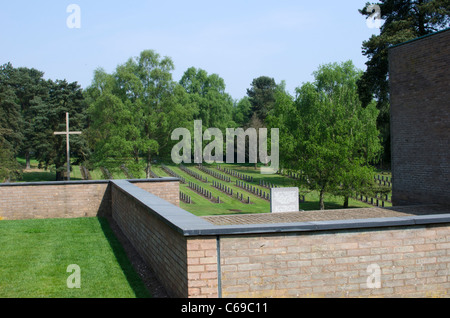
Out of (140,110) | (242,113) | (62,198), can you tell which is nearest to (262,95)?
(242,113)

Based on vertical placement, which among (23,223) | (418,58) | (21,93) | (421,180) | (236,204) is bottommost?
(236,204)

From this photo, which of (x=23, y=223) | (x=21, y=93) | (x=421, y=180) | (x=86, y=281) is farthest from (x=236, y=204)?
(x=21, y=93)

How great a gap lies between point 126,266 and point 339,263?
170 inches

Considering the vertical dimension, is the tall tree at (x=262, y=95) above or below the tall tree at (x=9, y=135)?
above

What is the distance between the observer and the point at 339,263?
6.29 meters

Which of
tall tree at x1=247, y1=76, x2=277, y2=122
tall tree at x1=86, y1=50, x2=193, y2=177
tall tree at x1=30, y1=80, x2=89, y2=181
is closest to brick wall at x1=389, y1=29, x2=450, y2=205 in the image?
tall tree at x1=86, y1=50, x2=193, y2=177

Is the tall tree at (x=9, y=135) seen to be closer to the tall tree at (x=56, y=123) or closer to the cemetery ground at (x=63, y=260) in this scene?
the tall tree at (x=56, y=123)

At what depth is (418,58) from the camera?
17.2 m

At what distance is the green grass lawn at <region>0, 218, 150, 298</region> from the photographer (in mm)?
7105

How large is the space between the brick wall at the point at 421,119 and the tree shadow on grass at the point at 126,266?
38.0ft

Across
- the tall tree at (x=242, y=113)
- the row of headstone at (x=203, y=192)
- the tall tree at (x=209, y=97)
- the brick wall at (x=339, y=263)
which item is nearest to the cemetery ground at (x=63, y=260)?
the brick wall at (x=339, y=263)

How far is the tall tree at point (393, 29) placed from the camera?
1220 inches
